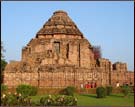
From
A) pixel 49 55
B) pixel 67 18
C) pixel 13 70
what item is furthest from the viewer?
pixel 67 18

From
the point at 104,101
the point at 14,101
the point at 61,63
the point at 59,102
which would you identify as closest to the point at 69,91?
the point at 104,101

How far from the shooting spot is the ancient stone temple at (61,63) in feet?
115

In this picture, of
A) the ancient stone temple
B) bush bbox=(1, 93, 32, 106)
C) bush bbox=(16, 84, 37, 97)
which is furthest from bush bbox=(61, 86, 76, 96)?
bush bbox=(1, 93, 32, 106)

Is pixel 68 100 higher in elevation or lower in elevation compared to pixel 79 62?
lower

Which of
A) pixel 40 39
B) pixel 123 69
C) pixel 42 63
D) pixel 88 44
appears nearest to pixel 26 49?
pixel 40 39

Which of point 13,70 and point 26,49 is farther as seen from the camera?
point 26,49

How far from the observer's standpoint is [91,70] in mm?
35906

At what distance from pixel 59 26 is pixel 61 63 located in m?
5.59

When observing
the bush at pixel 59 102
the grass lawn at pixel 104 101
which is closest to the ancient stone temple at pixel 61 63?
the grass lawn at pixel 104 101

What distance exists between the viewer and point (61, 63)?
3712 cm

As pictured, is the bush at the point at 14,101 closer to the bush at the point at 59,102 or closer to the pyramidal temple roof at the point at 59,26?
the bush at the point at 59,102

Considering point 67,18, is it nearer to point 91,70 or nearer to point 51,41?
point 51,41

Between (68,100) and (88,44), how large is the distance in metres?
25.0

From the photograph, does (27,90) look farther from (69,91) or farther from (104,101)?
(104,101)
